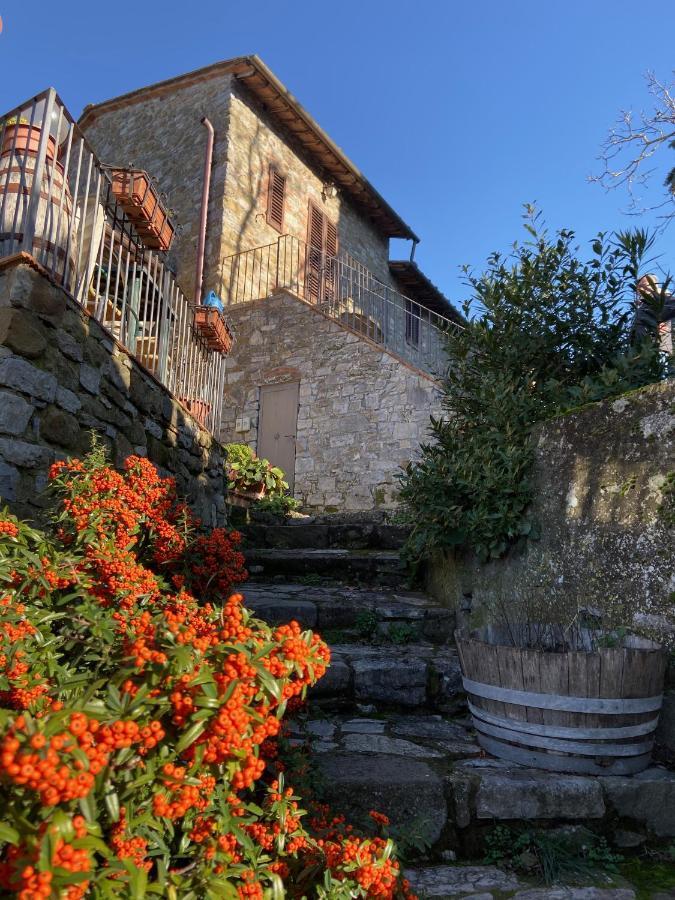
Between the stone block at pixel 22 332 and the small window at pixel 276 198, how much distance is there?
946 centimetres

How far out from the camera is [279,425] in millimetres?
9336

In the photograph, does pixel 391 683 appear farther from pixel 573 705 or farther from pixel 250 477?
pixel 250 477

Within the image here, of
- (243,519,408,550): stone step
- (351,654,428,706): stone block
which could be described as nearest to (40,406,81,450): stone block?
(351,654,428,706): stone block

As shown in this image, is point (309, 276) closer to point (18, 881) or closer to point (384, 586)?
point (384, 586)

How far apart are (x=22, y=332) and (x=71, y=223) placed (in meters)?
0.82

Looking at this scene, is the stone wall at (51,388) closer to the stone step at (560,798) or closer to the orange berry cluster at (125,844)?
the orange berry cluster at (125,844)

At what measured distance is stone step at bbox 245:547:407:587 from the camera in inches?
182

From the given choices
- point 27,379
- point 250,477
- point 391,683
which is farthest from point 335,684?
point 250,477

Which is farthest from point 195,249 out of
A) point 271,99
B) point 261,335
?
point 271,99

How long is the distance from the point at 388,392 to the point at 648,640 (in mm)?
6271

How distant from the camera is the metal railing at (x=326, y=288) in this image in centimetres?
1009

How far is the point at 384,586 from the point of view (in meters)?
4.54

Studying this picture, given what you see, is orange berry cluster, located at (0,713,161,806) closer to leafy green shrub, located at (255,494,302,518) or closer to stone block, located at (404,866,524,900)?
stone block, located at (404,866,524,900)

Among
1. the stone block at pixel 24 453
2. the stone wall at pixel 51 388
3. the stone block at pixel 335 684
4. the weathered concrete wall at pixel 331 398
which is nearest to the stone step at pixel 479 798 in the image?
the stone block at pixel 335 684
